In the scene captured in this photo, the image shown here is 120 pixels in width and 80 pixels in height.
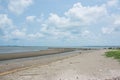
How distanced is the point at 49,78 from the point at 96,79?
3479 mm

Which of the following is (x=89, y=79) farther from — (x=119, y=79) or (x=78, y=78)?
(x=119, y=79)

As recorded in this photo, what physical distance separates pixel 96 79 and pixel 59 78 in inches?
106

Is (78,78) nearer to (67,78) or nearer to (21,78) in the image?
(67,78)

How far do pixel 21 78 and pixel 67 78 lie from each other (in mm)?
3464

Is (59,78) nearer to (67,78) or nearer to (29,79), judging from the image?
(67,78)

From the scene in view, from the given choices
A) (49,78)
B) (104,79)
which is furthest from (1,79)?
(104,79)

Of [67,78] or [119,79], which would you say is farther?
[67,78]

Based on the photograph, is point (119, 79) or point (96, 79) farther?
point (96, 79)

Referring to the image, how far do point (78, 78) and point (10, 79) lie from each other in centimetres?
502

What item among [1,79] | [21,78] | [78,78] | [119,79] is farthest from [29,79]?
[119,79]

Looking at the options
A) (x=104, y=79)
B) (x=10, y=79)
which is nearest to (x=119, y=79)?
(x=104, y=79)

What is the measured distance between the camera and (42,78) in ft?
57.5

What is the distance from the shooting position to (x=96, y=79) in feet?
55.0

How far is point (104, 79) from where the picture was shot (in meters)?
16.8
